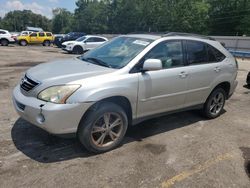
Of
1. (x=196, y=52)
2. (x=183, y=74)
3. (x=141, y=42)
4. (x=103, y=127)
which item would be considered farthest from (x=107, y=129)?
(x=196, y=52)

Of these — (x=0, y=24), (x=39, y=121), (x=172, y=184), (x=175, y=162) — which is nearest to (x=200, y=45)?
(x=175, y=162)

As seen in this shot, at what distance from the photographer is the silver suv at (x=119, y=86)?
3.84m

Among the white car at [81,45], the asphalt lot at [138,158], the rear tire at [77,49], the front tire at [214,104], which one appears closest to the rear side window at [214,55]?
the front tire at [214,104]

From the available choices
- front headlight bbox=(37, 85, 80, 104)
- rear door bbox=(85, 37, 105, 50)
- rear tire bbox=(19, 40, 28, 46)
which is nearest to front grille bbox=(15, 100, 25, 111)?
front headlight bbox=(37, 85, 80, 104)

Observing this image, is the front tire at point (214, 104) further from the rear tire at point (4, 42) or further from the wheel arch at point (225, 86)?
the rear tire at point (4, 42)

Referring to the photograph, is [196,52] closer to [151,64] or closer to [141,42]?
[141,42]

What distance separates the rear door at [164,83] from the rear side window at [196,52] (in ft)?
0.73

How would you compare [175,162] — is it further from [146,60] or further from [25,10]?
[25,10]

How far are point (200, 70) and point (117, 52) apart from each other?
1.61m

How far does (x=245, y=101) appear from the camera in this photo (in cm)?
807

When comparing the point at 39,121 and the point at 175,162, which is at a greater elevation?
the point at 39,121

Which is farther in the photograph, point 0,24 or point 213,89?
point 0,24

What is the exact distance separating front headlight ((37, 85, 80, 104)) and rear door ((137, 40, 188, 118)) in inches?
44.7

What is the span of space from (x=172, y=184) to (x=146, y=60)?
1.85 metres
